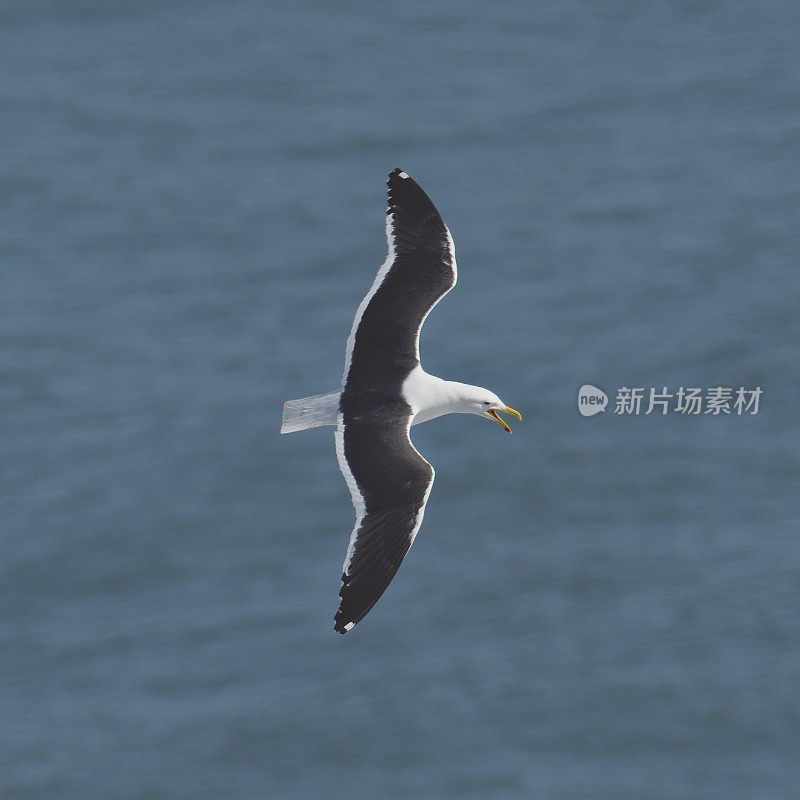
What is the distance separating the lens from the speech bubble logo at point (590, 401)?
135 feet

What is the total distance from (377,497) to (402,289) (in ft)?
13.0

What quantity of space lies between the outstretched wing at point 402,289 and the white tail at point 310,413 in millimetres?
452

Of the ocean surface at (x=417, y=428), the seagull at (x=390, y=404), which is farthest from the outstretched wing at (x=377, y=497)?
the ocean surface at (x=417, y=428)

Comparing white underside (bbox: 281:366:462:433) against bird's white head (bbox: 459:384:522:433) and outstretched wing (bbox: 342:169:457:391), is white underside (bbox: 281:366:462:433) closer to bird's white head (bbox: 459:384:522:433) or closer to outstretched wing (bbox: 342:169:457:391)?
bird's white head (bbox: 459:384:522:433)

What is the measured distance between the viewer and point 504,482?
128ft

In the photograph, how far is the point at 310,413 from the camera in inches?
910

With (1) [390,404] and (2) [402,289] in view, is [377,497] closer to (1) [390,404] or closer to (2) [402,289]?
(1) [390,404]

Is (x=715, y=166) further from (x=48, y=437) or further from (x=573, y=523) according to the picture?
(x=48, y=437)

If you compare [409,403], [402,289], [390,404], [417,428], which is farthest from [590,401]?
[390,404]

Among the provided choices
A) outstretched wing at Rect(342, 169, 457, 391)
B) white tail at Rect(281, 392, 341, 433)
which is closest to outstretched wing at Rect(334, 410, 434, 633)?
white tail at Rect(281, 392, 341, 433)

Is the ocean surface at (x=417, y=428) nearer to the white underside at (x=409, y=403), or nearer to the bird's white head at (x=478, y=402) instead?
the bird's white head at (x=478, y=402)

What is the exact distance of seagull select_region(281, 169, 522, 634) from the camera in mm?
21172

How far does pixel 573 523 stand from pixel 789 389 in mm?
6407

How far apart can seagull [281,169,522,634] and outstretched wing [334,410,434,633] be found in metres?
0.01
